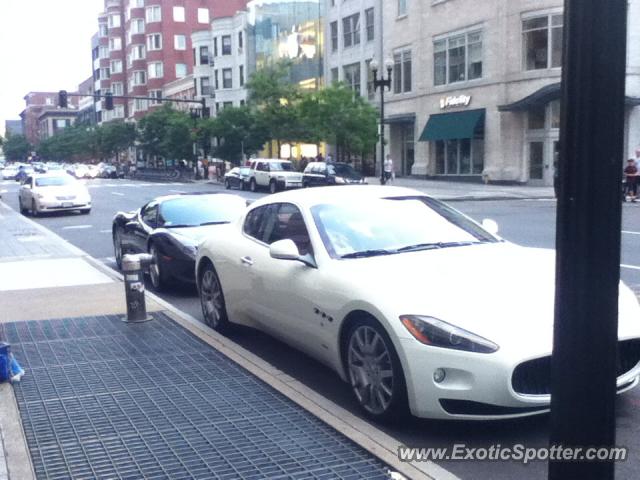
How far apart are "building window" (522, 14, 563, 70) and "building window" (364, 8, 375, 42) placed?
1489 centimetres

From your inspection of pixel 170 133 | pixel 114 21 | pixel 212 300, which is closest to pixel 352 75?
pixel 170 133

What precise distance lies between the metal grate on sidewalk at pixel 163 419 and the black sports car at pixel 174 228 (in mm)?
2946

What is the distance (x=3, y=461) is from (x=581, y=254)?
11.7 feet

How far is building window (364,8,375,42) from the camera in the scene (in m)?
50.2

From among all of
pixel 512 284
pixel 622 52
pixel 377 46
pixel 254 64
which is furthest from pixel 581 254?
pixel 254 64

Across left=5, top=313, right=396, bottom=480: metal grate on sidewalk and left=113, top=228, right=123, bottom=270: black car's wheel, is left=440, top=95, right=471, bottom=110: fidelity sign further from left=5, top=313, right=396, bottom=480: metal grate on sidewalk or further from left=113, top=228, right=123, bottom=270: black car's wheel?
left=5, top=313, right=396, bottom=480: metal grate on sidewalk

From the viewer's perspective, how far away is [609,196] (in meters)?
2.32

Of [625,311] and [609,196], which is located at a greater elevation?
[609,196]

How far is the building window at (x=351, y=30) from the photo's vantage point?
171ft

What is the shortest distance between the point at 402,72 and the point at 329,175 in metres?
15.2

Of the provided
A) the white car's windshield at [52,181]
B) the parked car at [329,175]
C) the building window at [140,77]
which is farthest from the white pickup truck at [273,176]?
the building window at [140,77]

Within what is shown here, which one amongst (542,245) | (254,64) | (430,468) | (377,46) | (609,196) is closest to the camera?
(609,196)

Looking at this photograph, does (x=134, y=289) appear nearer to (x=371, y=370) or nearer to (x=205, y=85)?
(x=371, y=370)

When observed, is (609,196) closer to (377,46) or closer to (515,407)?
(515,407)
